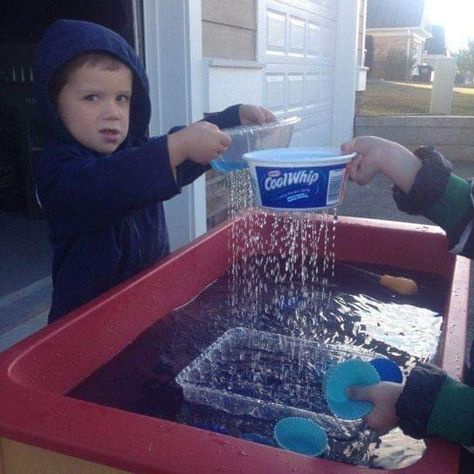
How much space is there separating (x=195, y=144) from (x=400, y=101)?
11803mm

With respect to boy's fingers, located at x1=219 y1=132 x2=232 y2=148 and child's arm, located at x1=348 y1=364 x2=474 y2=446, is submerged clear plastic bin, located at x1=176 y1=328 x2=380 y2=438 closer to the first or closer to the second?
child's arm, located at x1=348 y1=364 x2=474 y2=446

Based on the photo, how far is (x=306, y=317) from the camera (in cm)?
169

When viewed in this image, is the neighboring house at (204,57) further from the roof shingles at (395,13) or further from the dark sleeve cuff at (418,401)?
the roof shingles at (395,13)

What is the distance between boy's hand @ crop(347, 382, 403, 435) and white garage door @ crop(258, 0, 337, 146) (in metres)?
3.36

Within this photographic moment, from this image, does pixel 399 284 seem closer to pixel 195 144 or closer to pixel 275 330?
pixel 275 330

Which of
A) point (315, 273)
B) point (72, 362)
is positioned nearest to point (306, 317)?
point (315, 273)

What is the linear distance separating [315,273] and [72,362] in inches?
39.3

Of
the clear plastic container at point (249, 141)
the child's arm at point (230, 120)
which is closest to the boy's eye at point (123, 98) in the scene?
the child's arm at point (230, 120)

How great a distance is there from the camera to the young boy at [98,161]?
116cm

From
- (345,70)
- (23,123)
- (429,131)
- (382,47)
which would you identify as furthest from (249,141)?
(382,47)

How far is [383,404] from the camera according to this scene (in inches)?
35.0

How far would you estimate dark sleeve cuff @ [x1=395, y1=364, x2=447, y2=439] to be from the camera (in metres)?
0.82

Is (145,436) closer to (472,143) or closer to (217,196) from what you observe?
(217,196)

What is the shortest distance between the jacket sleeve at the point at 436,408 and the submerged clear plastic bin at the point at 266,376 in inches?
13.1
